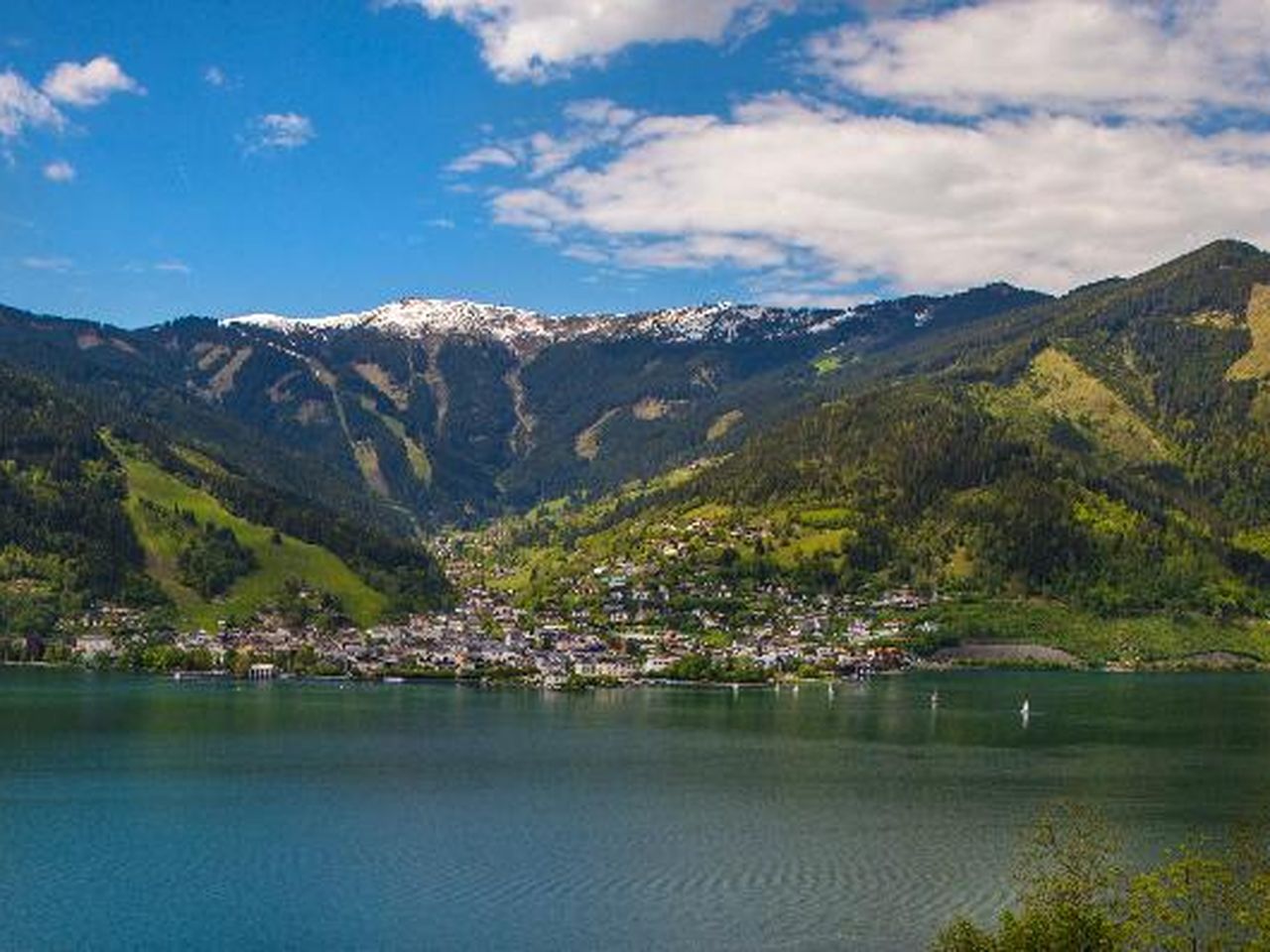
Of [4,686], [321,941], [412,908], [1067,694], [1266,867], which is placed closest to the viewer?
[1266,867]

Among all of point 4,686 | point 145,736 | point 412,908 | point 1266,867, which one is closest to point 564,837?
point 412,908

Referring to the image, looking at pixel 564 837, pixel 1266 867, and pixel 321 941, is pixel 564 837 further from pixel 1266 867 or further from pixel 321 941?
pixel 1266 867

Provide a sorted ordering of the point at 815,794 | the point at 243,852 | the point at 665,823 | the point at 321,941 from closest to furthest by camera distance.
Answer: the point at 321,941
the point at 243,852
the point at 665,823
the point at 815,794

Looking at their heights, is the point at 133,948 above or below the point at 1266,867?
below

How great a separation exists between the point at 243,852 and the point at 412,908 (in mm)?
16704

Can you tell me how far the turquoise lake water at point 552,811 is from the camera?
69.9 m

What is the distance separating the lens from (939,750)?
12888 centimetres

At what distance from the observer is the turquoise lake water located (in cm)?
6988

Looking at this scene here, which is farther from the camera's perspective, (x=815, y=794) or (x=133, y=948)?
(x=815, y=794)

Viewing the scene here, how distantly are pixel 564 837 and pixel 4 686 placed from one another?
109 meters

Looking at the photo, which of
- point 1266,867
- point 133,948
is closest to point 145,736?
point 133,948

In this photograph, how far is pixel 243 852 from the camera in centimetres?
8400

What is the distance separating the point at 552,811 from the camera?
97.3 m

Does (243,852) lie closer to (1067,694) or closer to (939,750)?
(939,750)
